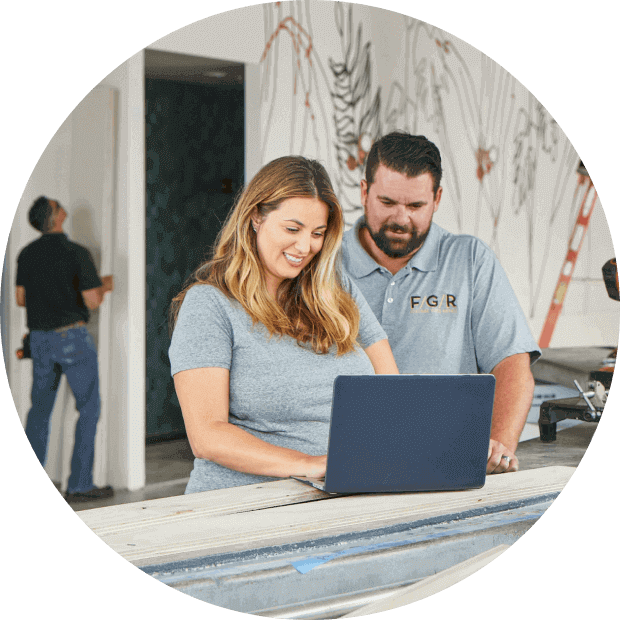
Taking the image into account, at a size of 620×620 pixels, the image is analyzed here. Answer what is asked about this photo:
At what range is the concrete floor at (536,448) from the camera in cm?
164

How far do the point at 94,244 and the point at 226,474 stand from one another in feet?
1.96

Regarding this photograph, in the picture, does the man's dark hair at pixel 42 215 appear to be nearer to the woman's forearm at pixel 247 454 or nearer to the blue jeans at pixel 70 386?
the blue jeans at pixel 70 386

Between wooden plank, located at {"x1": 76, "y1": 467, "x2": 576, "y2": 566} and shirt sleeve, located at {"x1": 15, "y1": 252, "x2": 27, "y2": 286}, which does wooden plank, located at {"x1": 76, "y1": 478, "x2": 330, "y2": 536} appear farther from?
shirt sleeve, located at {"x1": 15, "y1": 252, "x2": 27, "y2": 286}

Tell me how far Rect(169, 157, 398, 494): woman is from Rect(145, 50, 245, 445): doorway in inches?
2.0

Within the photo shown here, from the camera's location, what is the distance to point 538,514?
1.55 meters

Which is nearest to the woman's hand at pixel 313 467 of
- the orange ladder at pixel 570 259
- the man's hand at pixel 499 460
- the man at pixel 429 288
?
the man at pixel 429 288

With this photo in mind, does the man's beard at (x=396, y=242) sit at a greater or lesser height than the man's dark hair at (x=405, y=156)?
lesser

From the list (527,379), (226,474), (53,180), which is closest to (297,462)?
(226,474)

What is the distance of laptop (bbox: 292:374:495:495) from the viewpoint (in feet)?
4.46

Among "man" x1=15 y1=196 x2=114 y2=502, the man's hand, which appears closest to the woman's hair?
"man" x1=15 y1=196 x2=114 y2=502

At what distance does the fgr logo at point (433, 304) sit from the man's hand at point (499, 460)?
1.12 feet

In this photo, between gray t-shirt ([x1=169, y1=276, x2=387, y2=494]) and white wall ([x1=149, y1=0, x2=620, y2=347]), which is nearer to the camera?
gray t-shirt ([x1=169, y1=276, x2=387, y2=494])

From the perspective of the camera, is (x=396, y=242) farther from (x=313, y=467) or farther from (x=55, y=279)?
(x=55, y=279)

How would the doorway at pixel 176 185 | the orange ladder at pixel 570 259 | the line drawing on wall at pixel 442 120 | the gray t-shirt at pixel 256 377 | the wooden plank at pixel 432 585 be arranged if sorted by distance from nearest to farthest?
1. the wooden plank at pixel 432 585
2. the gray t-shirt at pixel 256 377
3. the doorway at pixel 176 185
4. the line drawing on wall at pixel 442 120
5. the orange ladder at pixel 570 259
